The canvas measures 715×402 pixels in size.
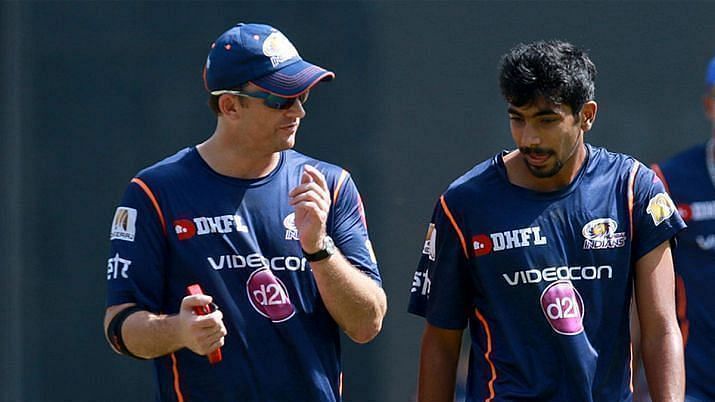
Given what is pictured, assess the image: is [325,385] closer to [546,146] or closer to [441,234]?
[441,234]

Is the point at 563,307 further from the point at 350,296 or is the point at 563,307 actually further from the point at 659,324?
the point at 350,296

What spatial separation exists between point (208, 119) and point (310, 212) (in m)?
3.86

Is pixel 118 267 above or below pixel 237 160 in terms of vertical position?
below

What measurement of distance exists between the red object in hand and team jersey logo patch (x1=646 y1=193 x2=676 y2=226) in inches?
52.6

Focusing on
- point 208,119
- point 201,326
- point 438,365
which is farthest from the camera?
point 208,119

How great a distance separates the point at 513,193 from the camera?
12.9 ft

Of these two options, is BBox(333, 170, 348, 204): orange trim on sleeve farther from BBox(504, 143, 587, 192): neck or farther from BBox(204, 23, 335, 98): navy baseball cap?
BBox(504, 143, 587, 192): neck

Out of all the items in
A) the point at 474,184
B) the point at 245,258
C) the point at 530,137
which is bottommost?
the point at 245,258

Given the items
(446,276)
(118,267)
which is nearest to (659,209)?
(446,276)

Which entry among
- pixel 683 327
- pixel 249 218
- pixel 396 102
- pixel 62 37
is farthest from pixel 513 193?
pixel 62 37

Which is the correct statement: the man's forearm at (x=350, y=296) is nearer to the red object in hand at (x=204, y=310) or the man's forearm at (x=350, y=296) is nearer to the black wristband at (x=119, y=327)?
the red object in hand at (x=204, y=310)

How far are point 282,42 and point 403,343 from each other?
3765 millimetres

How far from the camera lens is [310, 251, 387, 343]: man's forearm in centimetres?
371

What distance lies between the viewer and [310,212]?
11.9ft
